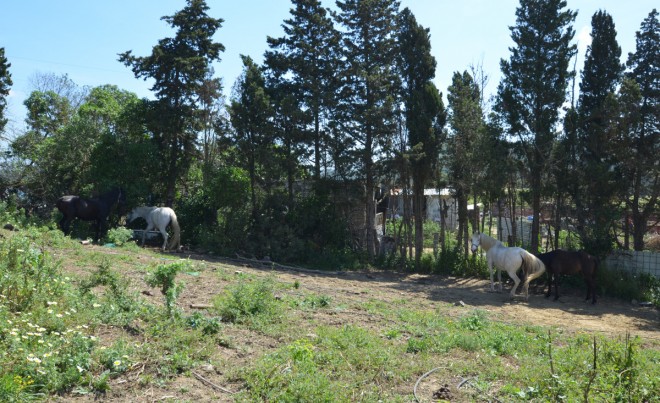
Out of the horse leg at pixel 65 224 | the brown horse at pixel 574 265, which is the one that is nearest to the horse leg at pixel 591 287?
the brown horse at pixel 574 265

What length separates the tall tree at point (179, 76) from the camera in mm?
18338

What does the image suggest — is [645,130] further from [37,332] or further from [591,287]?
[37,332]

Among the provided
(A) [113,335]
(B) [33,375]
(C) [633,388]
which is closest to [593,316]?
(C) [633,388]

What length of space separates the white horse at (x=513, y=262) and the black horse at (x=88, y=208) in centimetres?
1169

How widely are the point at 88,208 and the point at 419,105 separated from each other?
37.2ft

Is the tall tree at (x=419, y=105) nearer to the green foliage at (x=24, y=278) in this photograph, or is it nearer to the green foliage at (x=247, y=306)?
the green foliage at (x=247, y=306)

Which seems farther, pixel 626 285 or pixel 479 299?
pixel 626 285

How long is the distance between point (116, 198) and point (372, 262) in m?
8.90

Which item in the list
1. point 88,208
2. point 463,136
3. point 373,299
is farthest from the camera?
point 463,136

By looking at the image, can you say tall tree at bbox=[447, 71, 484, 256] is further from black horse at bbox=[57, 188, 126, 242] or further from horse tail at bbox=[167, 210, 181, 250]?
black horse at bbox=[57, 188, 126, 242]

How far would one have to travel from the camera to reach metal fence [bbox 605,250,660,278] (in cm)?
1390

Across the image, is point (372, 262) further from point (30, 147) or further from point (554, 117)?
point (30, 147)

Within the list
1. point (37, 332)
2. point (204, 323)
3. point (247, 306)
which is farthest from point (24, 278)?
point (247, 306)

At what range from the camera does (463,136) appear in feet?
55.4
